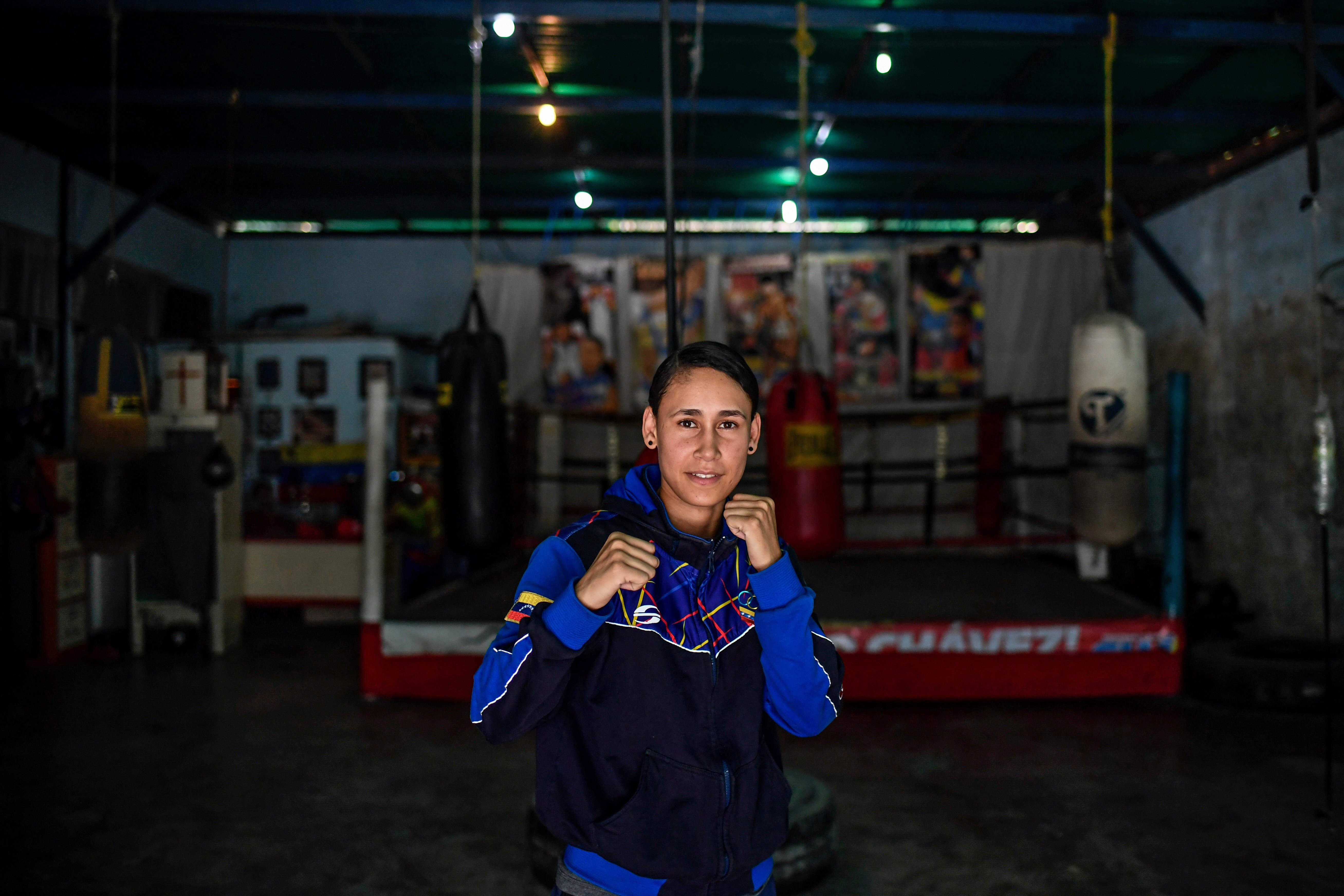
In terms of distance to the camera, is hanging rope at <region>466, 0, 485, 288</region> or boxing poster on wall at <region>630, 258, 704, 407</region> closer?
hanging rope at <region>466, 0, 485, 288</region>

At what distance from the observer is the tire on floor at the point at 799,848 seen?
2.53 m

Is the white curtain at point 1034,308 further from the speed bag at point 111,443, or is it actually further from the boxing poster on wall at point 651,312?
the speed bag at point 111,443

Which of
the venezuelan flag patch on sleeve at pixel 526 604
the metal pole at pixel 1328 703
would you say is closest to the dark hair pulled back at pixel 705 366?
the venezuelan flag patch on sleeve at pixel 526 604

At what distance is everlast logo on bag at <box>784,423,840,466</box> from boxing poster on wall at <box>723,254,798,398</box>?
382 cm

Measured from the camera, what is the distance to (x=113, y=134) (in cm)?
425

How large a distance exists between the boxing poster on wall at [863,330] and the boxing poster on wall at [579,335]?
194cm

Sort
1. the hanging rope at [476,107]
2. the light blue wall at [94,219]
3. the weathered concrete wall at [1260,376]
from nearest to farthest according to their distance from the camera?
the hanging rope at [476,107] < the weathered concrete wall at [1260,376] < the light blue wall at [94,219]

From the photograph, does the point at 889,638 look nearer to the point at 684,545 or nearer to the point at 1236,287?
the point at 684,545

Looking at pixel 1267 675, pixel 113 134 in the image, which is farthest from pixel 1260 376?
pixel 113 134

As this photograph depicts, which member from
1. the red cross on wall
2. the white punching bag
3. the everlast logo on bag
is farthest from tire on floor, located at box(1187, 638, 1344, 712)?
the red cross on wall

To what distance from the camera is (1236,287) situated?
242 inches

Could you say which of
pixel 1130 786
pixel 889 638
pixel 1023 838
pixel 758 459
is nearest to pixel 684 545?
pixel 1023 838

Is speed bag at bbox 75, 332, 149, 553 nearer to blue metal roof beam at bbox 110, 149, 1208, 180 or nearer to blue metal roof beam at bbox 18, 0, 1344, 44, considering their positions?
blue metal roof beam at bbox 18, 0, 1344, 44

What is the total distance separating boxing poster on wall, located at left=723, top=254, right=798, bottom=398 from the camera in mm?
7703
